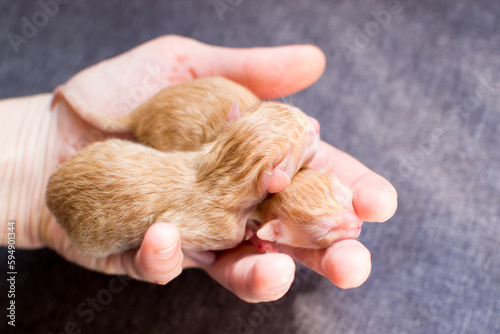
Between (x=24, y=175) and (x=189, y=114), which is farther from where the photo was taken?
(x=24, y=175)

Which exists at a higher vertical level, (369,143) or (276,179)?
(276,179)

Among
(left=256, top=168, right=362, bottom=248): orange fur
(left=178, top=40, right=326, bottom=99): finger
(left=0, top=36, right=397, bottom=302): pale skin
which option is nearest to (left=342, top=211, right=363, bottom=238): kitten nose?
(left=256, top=168, right=362, bottom=248): orange fur

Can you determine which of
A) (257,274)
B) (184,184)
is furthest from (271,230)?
(184,184)

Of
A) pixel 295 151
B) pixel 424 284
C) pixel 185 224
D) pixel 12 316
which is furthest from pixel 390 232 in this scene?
pixel 12 316

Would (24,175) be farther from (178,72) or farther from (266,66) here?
(266,66)

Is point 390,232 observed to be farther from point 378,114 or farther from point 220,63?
point 220,63

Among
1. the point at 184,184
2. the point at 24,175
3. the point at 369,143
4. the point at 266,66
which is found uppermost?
the point at 266,66

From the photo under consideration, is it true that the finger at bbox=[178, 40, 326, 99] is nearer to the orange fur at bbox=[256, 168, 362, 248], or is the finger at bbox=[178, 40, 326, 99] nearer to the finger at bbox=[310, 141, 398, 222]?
the finger at bbox=[310, 141, 398, 222]
